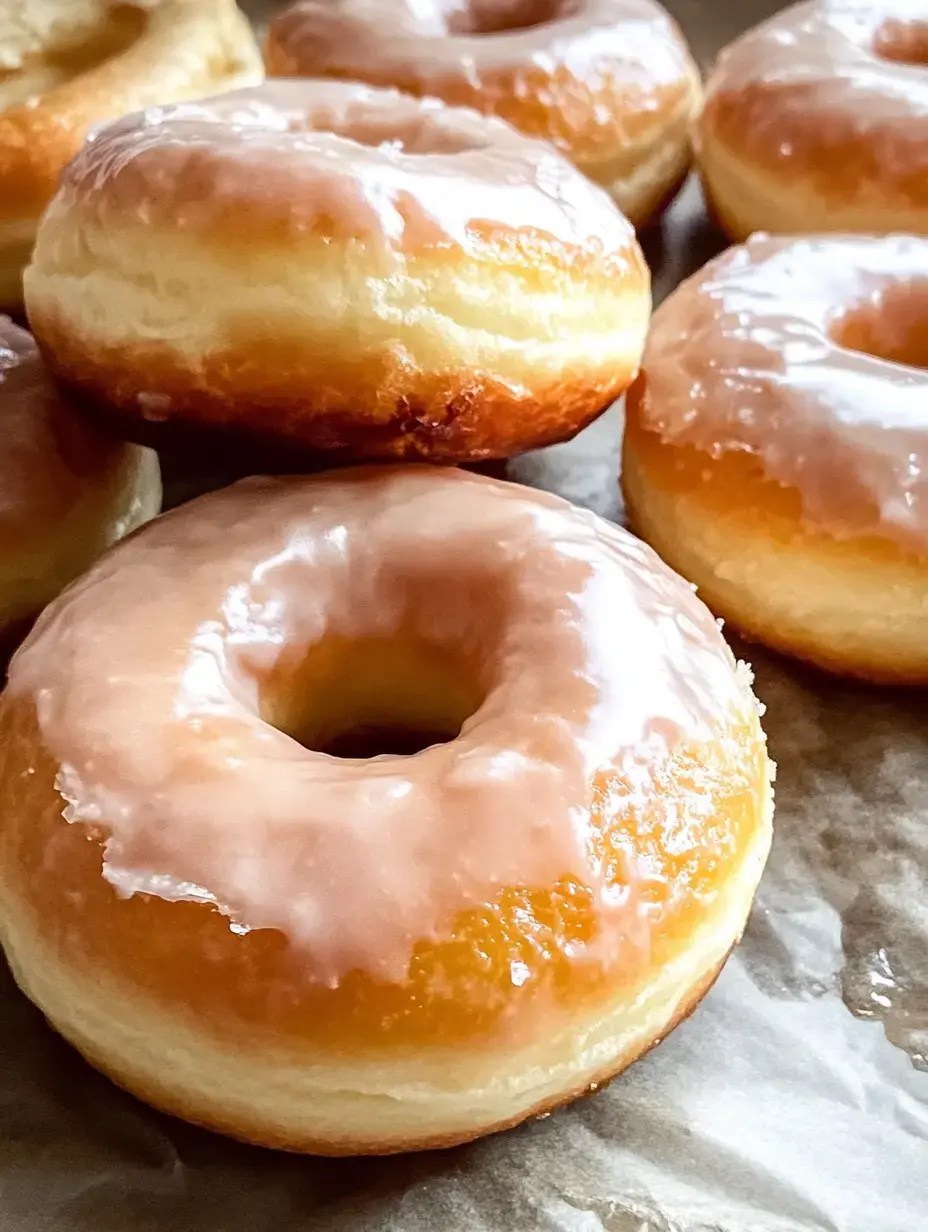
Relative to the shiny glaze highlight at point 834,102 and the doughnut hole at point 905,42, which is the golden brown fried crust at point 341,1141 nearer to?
the shiny glaze highlight at point 834,102

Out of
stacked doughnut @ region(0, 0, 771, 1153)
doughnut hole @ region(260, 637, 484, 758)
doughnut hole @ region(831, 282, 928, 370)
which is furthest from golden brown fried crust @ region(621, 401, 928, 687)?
doughnut hole @ region(260, 637, 484, 758)

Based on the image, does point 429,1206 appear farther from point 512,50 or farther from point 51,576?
point 512,50

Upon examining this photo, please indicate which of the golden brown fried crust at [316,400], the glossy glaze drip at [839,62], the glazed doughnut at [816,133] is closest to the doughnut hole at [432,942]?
the golden brown fried crust at [316,400]

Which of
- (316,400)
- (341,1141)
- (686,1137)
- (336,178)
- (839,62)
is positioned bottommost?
(686,1137)

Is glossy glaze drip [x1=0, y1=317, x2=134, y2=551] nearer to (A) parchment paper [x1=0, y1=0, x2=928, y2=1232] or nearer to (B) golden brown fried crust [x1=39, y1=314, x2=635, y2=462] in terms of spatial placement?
(B) golden brown fried crust [x1=39, y1=314, x2=635, y2=462]

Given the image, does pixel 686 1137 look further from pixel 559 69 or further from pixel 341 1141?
pixel 559 69

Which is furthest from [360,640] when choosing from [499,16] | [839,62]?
[499,16]
